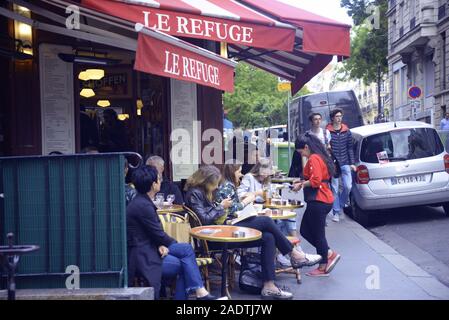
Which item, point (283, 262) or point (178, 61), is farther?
point (283, 262)

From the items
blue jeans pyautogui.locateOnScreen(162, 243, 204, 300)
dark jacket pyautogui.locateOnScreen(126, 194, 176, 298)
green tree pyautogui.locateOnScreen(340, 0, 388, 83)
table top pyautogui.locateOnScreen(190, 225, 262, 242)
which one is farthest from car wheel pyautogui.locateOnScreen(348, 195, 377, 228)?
green tree pyautogui.locateOnScreen(340, 0, 388, 83)

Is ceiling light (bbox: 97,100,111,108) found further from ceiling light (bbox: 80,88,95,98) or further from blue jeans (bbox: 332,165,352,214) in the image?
blue jeans (bbox: 332,165,352,214)

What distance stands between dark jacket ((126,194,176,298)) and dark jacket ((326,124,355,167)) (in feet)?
18.5

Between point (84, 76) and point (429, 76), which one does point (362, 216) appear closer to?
point (84, 76)

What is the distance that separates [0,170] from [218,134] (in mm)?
5016

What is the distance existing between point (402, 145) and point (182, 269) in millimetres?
5974

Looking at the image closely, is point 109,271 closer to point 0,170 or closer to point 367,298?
point 0,170

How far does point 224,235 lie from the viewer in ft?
16.8

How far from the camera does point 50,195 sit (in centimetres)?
435

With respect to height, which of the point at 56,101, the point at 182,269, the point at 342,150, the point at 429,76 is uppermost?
the point at 429,76

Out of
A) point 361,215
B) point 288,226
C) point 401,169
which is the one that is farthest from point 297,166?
point 288,226

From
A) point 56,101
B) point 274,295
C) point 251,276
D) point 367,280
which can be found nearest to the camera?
point 274,295

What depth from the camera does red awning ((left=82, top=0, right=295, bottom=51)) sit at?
566 centimetres
